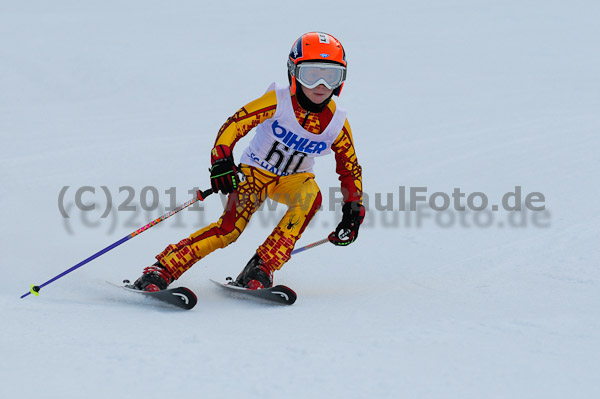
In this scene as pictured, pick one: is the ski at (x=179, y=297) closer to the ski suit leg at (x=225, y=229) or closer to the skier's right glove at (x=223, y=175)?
the ski suit leg at (x=225, y=229)

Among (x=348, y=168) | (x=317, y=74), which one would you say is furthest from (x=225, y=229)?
(x=317, y=74)

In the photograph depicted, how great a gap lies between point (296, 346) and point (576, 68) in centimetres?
1357

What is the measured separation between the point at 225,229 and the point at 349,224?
2.74 feet

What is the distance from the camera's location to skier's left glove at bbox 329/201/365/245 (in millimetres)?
4777

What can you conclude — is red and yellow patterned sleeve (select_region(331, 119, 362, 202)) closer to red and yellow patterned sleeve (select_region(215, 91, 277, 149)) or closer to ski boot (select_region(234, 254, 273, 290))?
red and yellow patterned sleeve (select_region(215, 91, 277, 149))

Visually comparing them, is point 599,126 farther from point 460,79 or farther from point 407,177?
point 460,79

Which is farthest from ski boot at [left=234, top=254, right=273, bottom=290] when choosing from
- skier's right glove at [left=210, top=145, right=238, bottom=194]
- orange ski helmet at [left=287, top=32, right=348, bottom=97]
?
orange ski helmet at [left=287, top=32, right=348, bottom=97]

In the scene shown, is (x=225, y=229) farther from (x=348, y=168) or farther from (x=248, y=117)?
(x=348, y=168)

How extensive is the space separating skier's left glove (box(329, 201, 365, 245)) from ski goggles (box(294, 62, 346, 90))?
0.87m

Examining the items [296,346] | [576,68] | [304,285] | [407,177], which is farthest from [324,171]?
[576,68]

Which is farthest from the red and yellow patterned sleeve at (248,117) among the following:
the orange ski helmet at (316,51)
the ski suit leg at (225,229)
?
the ski suit leg at (225,229)

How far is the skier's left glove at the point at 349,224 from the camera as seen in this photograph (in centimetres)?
478

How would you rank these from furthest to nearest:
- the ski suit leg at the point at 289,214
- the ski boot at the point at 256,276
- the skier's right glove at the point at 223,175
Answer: the ski suit leg at the point at 289,214, the ski boot at the point at 256,276, the skier's right glove at the point at 223,175

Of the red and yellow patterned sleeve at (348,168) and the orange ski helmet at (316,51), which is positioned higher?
the orange ski helmet at (316,51)
